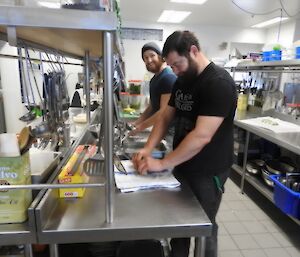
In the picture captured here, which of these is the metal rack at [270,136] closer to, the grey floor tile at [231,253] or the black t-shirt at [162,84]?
the grey floor tile at [231,253]

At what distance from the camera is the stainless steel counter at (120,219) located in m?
0.74

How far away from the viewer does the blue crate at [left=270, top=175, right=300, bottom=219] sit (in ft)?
6.25

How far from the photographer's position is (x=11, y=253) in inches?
34.0

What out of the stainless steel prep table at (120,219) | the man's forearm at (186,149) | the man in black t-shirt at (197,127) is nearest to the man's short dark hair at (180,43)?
the man in black t-shirt at (197,127)

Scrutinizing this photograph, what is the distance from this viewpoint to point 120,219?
79cm

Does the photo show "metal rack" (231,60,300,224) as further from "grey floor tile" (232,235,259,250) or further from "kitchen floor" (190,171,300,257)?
"grey floor tile" (232,235,259,250)

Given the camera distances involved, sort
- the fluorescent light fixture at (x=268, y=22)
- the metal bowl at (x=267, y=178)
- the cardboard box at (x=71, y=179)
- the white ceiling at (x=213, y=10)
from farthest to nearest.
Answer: the fluorescent light fixture at (x=268, y=22) < the white ceiling at (x=213, y=10) < the metal bowl at (x=267, y=178) < the cardboard box at (x=71, y=179)

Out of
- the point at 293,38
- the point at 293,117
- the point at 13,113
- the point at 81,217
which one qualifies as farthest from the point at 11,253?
the point at 293,38

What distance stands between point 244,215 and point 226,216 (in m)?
0.17

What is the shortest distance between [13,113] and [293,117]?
397cm

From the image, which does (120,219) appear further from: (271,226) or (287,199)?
(271,226)

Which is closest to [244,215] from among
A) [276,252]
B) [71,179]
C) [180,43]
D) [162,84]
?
[276,252]

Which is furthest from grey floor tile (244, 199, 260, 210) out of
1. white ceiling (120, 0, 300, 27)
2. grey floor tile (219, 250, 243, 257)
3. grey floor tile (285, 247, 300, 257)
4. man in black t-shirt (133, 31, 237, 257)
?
white ceiling (120, 0, 300, 27)

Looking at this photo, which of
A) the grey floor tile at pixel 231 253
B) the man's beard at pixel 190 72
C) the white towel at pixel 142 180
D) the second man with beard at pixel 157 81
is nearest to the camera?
the white towel at pixel 142 180
